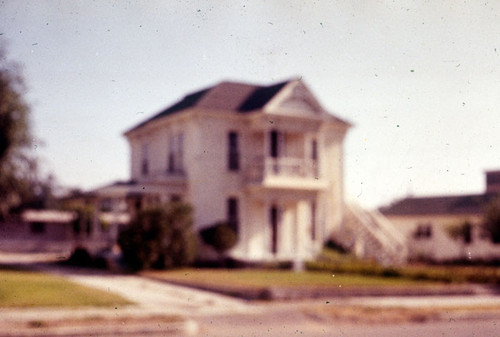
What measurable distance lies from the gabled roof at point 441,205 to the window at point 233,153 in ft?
61.8

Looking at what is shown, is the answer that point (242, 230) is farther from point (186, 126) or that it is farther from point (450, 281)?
point (450, 281)

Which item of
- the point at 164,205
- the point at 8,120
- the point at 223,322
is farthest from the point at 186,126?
the point at 223,322

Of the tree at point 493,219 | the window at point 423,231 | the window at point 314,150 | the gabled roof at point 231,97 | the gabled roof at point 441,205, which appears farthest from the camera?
the window at point 423,231

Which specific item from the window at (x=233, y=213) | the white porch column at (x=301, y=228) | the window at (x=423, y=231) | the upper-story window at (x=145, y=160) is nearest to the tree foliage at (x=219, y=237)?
the window at (x=233, y=213)

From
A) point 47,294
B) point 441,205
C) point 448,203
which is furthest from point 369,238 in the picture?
point 47,294

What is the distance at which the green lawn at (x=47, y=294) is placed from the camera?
15.4 meters

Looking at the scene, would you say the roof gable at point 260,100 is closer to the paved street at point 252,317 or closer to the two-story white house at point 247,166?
the two-story white house at point 247,166

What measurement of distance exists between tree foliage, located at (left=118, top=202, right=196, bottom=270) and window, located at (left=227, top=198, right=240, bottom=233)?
3.88 m

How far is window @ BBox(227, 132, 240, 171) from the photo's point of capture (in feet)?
95.7

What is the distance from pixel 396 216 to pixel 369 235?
16040mm

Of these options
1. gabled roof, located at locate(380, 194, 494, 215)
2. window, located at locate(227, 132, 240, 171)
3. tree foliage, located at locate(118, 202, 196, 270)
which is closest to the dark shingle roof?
window, located at locate(227, 132, 240, 171)

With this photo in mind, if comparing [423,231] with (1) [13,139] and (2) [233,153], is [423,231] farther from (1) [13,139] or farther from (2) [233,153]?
(1) [13,139]

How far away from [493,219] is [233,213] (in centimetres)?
1510

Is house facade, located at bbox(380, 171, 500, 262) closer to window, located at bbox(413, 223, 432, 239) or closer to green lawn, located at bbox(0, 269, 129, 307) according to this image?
window, located at bbox(413, 223, 432, 239)
